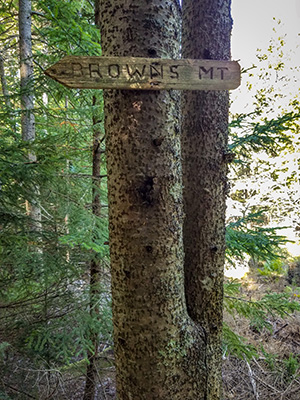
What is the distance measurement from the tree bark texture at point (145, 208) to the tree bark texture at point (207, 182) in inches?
9.8

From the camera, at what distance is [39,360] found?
2.53m

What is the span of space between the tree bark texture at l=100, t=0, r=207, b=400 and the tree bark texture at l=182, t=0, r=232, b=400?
0.25m

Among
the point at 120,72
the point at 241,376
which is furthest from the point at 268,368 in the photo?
the point at 120,72

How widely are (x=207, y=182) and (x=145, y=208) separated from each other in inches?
17.4

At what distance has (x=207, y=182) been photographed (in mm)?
1173

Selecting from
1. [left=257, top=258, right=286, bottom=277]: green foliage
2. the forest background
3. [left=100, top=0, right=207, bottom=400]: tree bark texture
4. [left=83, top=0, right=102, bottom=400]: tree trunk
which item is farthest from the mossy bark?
[left=257, top=258, right=286, bottom=277]: green foliage

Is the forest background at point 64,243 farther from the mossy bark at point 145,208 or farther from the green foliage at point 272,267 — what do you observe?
the mossy bark at point 145,208

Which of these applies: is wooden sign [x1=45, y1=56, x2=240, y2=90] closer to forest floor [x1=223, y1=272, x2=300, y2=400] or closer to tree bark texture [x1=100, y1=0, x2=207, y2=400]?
tree bark texture [x1=100, y1=0, x2=207, y2=400]

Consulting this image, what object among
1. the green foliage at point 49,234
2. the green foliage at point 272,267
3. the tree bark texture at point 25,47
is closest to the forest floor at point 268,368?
the green foliage at point 272,267

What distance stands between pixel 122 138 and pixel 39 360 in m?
2.76

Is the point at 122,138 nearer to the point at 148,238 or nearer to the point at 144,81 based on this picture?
the point at 144,81

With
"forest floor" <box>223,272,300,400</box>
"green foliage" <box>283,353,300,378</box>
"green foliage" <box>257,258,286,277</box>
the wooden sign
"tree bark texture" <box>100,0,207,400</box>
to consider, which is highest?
the wooden sign

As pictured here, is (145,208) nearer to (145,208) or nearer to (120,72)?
(145,208)

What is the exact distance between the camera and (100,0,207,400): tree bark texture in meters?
0.85
